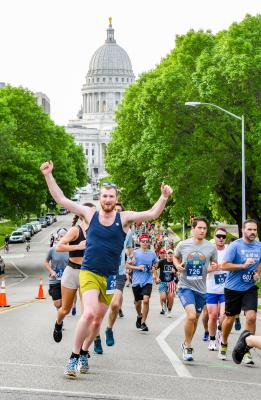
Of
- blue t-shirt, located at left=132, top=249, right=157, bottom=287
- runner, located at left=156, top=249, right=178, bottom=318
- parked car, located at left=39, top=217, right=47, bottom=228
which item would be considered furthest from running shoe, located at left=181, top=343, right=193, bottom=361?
parked car, located at left=39, top=217, right=47, bottom=228

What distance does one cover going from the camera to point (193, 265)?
12.8 meters

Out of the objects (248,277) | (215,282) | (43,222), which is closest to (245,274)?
(248,277)

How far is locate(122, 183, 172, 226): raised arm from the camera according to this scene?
10.3m

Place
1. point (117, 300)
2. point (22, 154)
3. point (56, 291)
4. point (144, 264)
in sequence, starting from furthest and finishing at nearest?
point (22, 154), point (144, 264), point (56, 291), point (117, 300)

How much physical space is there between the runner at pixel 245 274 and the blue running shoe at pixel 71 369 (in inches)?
104

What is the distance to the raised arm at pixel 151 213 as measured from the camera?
10273 millimetres

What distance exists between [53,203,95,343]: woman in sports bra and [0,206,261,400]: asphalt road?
1.38ft

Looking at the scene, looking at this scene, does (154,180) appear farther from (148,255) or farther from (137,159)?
(148,255)

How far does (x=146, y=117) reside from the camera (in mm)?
49906

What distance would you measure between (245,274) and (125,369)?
2009mm

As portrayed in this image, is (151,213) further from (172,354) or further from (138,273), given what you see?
(138,273)

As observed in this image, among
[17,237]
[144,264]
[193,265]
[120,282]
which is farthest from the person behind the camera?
[17,237]

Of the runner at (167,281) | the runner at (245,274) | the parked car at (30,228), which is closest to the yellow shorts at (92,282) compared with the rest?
the runner at (245,274)

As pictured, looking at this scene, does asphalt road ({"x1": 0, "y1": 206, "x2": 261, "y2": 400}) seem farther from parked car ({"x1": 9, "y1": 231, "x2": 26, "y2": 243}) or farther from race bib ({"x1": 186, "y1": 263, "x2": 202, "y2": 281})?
parked car ({"x1": 9, "y1": 231, "x2": 26, "y2": 243})
